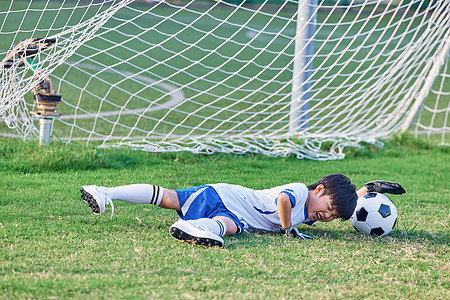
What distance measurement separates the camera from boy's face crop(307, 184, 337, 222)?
322cm

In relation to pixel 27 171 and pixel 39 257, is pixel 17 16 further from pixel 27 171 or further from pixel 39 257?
pixel 39 257

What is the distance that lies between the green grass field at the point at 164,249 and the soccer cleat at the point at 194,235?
0.05 m

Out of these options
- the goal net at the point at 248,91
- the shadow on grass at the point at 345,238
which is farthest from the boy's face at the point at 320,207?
the goal net at the point at 248,91

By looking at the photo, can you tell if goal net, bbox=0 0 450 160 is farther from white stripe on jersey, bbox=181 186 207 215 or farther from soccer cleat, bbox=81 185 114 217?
white stripe on jersey, bbox=181 186 207 215

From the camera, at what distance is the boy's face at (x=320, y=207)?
10.6ft

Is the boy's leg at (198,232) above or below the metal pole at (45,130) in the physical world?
above

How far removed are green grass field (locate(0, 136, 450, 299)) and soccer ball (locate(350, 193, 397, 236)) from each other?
7 cm

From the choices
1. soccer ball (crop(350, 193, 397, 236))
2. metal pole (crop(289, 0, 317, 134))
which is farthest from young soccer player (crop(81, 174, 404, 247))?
metal pole (crop(289, 0, 317, 134))

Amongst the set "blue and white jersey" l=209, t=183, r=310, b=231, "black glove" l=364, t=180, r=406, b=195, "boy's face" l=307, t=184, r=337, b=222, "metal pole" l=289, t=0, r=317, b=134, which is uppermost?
"metal pole" l=289, t=0, r=317, b=134

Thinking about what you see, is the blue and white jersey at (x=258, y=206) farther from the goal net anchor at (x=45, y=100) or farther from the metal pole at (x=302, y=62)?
the metal pole at (x=302, y=62)

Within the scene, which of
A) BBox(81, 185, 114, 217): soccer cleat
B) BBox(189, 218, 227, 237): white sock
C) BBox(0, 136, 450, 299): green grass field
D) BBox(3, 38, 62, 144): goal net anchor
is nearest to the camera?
BBox(0, 136, 450, 299): green grass field

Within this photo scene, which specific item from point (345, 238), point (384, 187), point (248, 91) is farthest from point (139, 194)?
point (248, 91)

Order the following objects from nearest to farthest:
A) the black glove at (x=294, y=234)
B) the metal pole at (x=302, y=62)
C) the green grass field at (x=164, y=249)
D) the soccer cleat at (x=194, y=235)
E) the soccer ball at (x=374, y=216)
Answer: the green grass field at (x=164, y=249), the soccer cleat at (x=194, y=235), the black glove at (x=294, y=234), the soccer ball at (x=374, y=216), the metal pole at (x=302, y=62)

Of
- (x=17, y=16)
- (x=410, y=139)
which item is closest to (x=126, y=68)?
(x=410, y=139)
